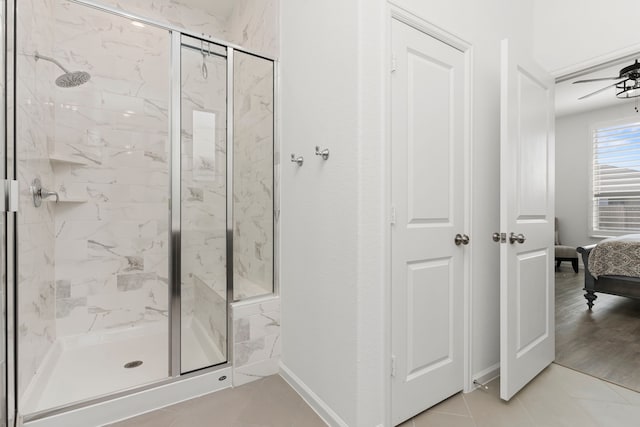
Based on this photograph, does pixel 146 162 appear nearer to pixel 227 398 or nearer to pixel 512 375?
pixel 227 398

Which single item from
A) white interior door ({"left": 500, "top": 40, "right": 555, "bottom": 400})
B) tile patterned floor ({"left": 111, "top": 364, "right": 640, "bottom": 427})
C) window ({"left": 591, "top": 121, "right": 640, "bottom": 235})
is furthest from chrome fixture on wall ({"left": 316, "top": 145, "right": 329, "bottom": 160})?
window ({"left": 591, "top": 121, "right": 640, "bottom": 235})

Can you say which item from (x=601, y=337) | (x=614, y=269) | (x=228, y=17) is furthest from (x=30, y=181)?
(x=614, y=269)

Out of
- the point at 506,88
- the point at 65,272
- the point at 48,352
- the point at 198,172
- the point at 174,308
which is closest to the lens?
the point at 506,88

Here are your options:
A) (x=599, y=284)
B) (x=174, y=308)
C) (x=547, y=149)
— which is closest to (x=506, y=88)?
(x=547, y=149)

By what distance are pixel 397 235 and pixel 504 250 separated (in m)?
0.67

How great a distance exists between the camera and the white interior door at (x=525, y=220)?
174cm

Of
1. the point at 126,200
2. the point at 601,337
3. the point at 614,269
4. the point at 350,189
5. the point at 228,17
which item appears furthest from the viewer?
the point at 614,269

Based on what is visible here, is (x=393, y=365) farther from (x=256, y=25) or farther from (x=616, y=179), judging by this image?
(x=616, y=179)

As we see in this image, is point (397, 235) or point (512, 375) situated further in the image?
point (512, 375)

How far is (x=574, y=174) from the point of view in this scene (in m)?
5.91

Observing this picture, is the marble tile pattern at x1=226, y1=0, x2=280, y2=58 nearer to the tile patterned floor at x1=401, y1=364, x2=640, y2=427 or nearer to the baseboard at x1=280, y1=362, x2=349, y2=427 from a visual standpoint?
the baseboard at x1=280, y1=362, x2=349, y2=427

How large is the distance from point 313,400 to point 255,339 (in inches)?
20.6

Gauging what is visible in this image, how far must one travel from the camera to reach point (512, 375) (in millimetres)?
1756

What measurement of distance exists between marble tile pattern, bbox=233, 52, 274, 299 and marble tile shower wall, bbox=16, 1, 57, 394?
110 centimetres
